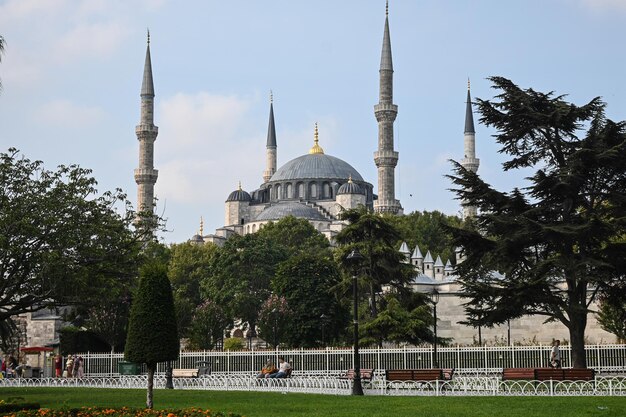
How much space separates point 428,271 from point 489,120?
36.3 metres

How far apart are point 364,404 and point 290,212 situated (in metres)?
72.7

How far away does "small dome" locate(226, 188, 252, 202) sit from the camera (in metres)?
98.0

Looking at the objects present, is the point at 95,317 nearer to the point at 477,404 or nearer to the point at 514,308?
the point at 514,308

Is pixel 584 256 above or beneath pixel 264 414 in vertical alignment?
above

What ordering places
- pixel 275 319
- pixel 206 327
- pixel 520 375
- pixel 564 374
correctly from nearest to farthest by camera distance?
pixel 564 374, pixel 520 375, pixel 275 319, pixel 206 327

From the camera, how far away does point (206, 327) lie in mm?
46438

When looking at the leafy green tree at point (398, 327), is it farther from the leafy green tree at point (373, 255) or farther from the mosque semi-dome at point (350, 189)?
the mosque semi-dome at point (350, 189)

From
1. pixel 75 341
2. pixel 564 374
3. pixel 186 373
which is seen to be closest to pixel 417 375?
pixel 564 374

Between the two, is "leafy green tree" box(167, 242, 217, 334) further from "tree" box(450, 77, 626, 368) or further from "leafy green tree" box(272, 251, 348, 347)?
"tree" box(450, 77, 626, 368)

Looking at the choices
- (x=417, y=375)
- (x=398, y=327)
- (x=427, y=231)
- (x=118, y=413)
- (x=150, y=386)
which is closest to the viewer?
(x=118, y=413)

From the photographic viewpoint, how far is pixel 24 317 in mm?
42031

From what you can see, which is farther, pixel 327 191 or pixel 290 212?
pixel 327 191

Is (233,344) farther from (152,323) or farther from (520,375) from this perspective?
(152,323)

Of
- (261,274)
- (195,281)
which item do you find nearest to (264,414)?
(261,274)
